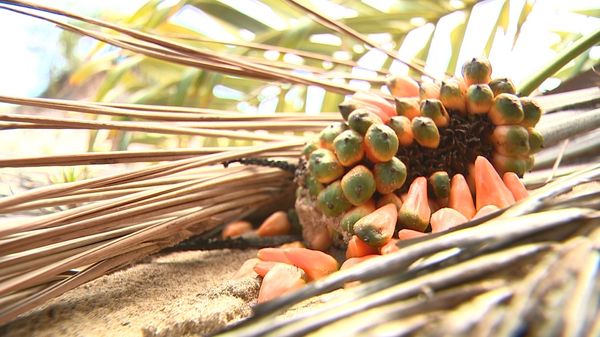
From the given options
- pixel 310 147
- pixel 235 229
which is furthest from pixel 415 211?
pixel 235 229

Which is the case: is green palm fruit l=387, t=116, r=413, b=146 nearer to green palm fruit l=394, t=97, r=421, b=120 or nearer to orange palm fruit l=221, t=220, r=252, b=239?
green palm fruit l=394, t=97, r=421, b=120

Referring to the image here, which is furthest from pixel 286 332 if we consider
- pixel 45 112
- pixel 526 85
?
pixel 45 112

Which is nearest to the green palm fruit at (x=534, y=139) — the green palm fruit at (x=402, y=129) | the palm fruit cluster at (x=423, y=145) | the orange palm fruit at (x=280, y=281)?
the palm fruit cluster at (x=423, y=145)

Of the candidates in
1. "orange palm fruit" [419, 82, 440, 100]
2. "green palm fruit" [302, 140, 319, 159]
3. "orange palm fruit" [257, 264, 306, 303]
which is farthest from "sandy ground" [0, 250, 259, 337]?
"orange palm fruit" [419, 82, 440, 100]

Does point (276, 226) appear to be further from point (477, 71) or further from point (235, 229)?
point (477, 71)

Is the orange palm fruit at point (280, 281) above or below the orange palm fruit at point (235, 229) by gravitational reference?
above

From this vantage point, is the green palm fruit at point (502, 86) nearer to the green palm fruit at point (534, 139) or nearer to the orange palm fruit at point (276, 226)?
the green palm fruit at point (534, 139)
